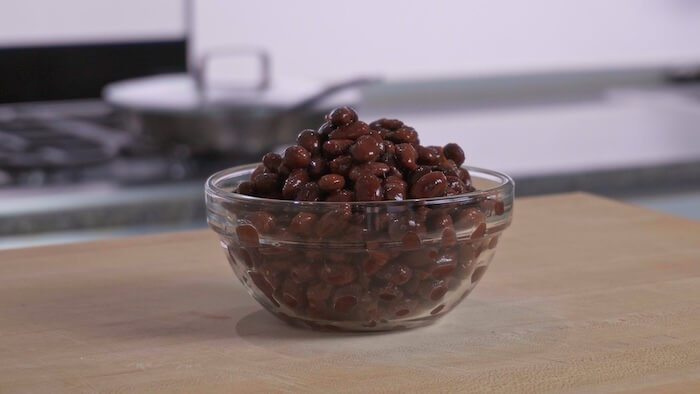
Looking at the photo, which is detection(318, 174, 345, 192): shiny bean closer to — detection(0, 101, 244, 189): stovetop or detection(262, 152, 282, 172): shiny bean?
detection(262, 152, 282, 172): shiny bean

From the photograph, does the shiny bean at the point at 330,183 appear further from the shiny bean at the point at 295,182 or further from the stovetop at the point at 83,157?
the stovetop at the point at 83,157

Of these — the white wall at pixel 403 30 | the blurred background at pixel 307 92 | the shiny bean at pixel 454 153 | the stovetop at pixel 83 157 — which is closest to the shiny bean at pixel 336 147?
the shiny bean at pixel 454 153

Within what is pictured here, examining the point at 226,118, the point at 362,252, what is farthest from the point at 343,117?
the point at 226,118

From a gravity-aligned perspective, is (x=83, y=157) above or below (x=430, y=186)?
below

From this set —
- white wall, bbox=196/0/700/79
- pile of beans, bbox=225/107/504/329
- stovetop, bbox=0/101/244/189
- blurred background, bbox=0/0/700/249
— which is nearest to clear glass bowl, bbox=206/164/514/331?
pile of beans, bbox=225/107/504/329

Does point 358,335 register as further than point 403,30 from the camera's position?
No

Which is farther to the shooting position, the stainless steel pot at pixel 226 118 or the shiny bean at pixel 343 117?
the stainless steel pot at pixel 226 118

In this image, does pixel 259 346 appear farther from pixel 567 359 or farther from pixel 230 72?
pixel 230 72

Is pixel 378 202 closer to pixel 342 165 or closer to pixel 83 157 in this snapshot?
pixel 342 165
